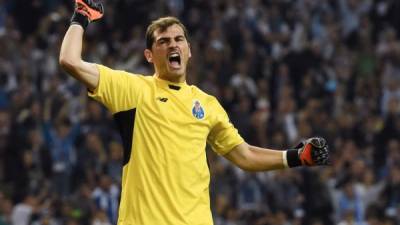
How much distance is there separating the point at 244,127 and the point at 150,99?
378 inches

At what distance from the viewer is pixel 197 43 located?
18.3 metres

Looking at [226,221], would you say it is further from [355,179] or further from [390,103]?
[390,103]

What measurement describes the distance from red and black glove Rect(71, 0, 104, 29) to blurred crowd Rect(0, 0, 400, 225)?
→ 22.9ft

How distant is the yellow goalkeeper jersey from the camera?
6.43 meters

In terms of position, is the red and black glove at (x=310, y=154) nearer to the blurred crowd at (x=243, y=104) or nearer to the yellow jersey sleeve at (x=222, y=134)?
the yellow jersey sleeve at (x=222, y=134)

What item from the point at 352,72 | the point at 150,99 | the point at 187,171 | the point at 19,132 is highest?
the point at 352,72

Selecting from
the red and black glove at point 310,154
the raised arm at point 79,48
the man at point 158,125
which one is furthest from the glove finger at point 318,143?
the raised arm at point 79,48

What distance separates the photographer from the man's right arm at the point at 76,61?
6.14m

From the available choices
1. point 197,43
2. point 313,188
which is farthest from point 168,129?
point 197,43

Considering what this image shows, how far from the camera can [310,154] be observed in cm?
693

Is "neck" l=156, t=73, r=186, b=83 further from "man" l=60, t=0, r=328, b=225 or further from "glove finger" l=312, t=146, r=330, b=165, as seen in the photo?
"glove finger" l=312, t=146, r=330, b=165

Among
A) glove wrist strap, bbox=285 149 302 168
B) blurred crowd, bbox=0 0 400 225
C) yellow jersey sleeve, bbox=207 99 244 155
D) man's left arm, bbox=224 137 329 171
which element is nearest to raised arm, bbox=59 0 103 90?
yellow jersey sleeve, bbox=207 99 244 155

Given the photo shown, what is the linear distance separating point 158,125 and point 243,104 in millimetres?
9965

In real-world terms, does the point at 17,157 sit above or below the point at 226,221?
above
